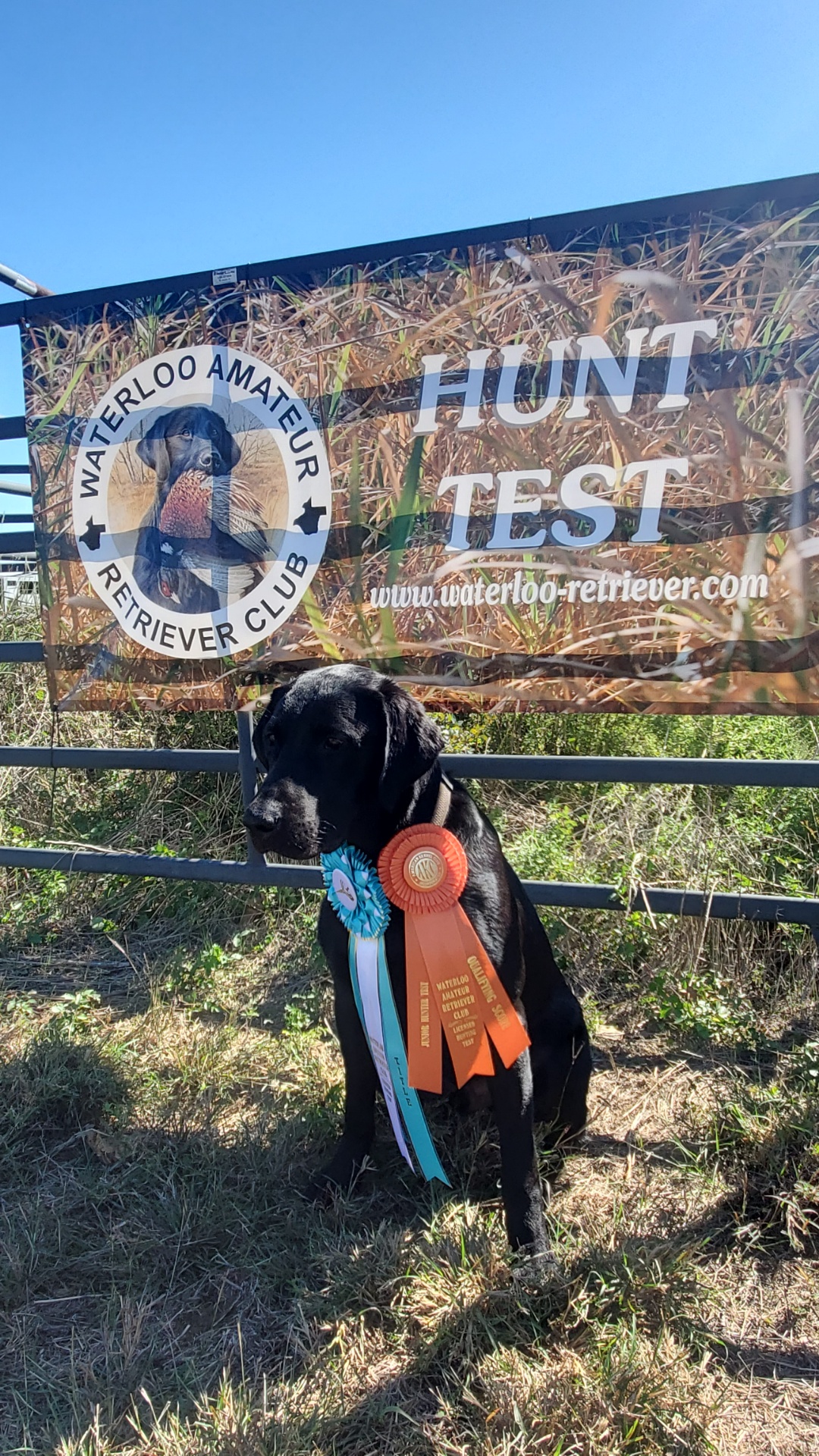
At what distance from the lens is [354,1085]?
2.23 m

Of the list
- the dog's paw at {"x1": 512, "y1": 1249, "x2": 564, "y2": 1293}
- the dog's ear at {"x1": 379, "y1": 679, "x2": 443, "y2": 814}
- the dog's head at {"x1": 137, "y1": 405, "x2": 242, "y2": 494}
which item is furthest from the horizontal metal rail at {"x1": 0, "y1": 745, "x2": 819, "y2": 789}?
the dog's paw at {"x1": 512, "y1": 1249, "x2": 564, "y2": 1293}

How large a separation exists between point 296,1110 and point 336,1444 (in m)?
0.98

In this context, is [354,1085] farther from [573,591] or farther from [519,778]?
[573,591]

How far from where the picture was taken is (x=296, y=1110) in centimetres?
245

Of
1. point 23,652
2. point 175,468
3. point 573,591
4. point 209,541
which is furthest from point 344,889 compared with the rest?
point 23,652

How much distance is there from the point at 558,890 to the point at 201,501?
5.93 ft

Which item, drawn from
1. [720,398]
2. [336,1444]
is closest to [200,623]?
[720,398]

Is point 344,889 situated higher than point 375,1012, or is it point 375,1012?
point 344,889

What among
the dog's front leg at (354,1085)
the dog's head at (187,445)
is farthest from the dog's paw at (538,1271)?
the dog's head at (187,445)

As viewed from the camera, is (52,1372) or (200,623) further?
(200,623)

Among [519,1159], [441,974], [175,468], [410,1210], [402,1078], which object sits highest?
[175,468]

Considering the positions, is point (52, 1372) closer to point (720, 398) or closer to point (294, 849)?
point (294, 849)

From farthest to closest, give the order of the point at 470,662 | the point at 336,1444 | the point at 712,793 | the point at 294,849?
the point at 712,793, the point at 470,662, the point at 294,849, the point at 336,1444

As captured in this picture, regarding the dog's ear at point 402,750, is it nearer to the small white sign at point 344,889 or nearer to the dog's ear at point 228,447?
the small white sign at point 344,889
